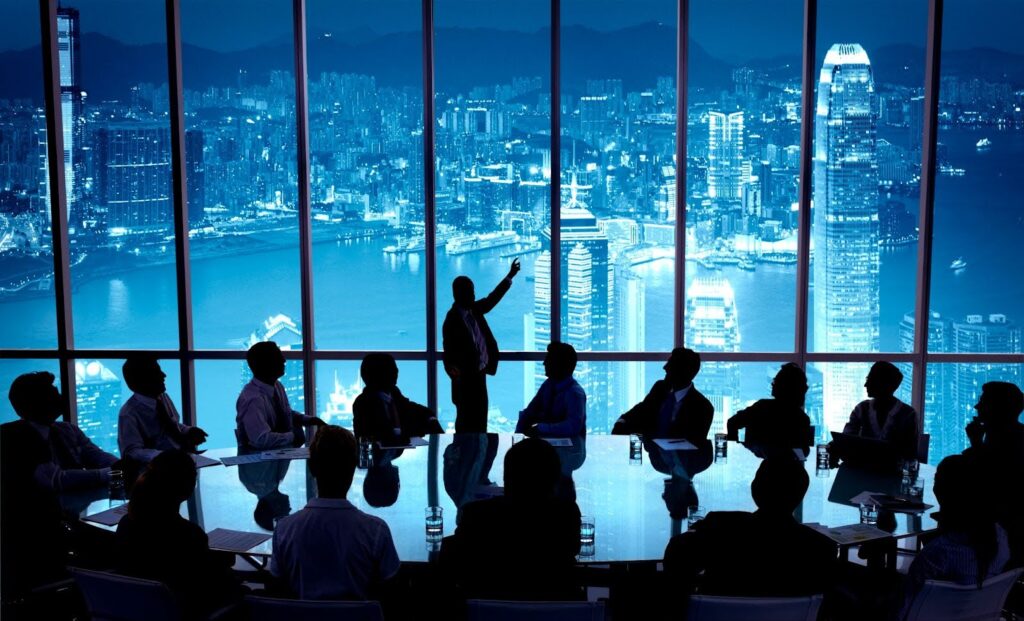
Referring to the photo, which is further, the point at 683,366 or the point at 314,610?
the point at 683,366

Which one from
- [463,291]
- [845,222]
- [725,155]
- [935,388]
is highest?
[725,155]

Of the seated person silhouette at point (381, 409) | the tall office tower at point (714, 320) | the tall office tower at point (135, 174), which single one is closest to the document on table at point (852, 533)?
the seated person silhouette at point (381, 409)

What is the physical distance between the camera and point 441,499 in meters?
4.45

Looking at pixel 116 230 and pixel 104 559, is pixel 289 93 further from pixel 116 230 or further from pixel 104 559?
pixel 104 559

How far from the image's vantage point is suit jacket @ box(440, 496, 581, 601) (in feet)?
10.7

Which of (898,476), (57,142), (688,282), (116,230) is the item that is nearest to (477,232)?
(688,282)

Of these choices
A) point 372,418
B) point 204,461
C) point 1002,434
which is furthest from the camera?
point 372,418

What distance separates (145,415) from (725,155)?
466cm

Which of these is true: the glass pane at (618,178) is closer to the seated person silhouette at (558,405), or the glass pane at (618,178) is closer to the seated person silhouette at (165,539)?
the seated person silhouette at (558,405)

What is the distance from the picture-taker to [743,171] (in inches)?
298

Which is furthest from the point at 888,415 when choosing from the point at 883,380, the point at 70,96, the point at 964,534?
the point at 70,96

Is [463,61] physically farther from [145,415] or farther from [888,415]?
[888,415]

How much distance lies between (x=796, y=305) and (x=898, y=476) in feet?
9.55

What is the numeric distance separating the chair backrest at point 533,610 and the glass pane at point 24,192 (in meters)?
6.14
